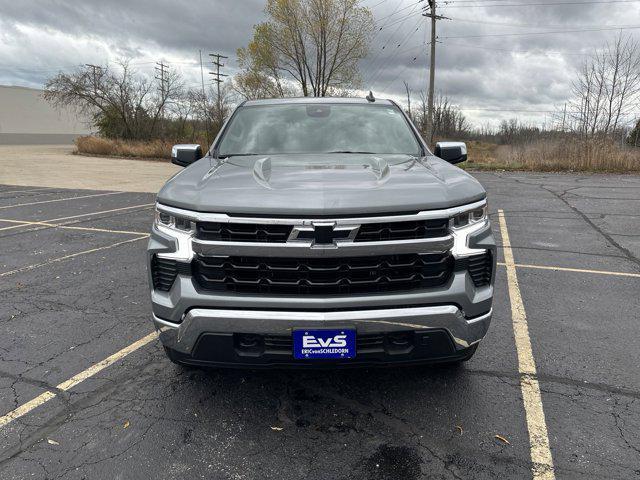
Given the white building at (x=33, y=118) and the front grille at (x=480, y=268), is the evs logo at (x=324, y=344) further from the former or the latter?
the white building at (x=33, y=118)

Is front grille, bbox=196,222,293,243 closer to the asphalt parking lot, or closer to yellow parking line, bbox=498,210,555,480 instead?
the asphalt parking lot

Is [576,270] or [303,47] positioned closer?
[576,270]

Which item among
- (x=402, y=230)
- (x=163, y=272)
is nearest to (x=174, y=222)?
(x=163, y=272)

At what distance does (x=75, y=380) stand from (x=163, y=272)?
1239 mm

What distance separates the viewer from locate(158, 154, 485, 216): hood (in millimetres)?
2266

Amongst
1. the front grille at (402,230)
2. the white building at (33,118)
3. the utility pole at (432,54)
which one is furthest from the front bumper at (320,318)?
the white building at (33,118)

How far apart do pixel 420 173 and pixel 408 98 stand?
4438 centimetres

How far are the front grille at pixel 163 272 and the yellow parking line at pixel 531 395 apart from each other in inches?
80.6

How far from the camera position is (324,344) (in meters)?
2.26

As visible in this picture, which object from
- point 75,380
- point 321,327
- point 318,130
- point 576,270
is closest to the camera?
point 321,327

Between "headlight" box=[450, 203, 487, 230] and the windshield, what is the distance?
3.81 feet

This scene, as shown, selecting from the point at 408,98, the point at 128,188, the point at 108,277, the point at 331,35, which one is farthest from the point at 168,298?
the point at 408,98

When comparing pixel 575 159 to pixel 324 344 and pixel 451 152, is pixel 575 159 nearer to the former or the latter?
pixel 451 152

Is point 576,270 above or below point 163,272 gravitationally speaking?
below
